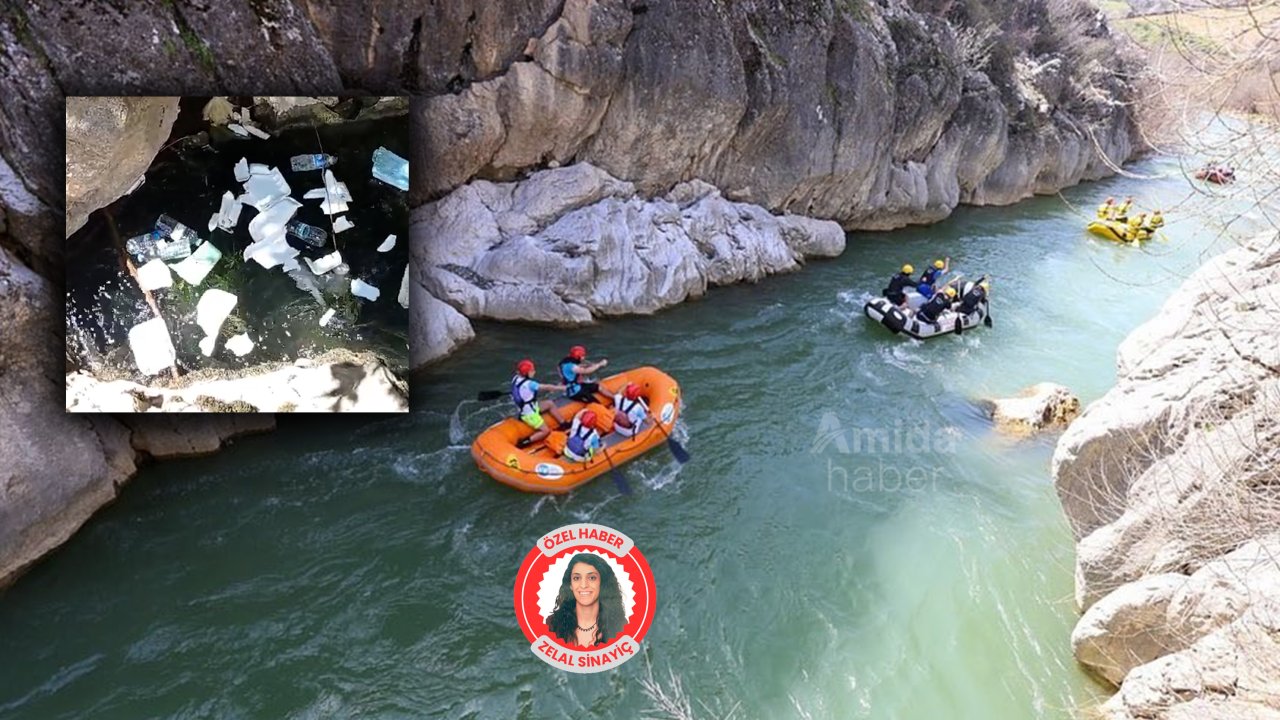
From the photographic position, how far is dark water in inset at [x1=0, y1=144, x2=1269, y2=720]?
561 cm

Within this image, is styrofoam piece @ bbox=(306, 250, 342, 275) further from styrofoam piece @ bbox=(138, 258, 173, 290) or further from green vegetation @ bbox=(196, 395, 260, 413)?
green vegetation @ bbox=(196, 395, 260, 413)

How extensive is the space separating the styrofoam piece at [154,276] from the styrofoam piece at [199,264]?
3.8 inches

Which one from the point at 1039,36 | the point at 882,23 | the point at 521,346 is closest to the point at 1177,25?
the point at 521,346

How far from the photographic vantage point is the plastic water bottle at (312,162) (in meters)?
7.46

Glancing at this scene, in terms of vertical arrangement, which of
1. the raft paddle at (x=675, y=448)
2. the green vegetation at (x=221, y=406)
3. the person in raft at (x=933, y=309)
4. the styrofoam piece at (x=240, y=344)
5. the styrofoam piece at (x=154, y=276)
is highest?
the styrofoam piece at (x=154, y=276)

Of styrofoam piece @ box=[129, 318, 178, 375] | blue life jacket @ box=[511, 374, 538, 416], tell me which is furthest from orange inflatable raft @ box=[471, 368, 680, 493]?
styrofoam piece @ box=[129, 318, 178, 375]

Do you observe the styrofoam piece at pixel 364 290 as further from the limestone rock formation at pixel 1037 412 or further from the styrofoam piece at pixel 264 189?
the limestone rock formation at pixel 1037 412

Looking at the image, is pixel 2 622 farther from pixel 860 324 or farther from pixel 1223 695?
pixel 860 324

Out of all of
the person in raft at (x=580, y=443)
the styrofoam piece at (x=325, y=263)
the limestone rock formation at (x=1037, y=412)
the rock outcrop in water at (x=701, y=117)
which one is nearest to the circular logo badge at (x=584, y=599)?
Result: the person in raft at (x=580, y=443)

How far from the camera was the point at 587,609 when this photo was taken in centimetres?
619

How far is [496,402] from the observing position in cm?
909

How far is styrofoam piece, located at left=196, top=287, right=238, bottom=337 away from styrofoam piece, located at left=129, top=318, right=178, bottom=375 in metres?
0.32

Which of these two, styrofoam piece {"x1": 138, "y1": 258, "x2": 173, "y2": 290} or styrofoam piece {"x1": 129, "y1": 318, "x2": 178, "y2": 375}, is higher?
styrofoam piece {"x1": 138, "y1": 258, "x2": 173, "y2": 290}

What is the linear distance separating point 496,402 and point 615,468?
2069mm
